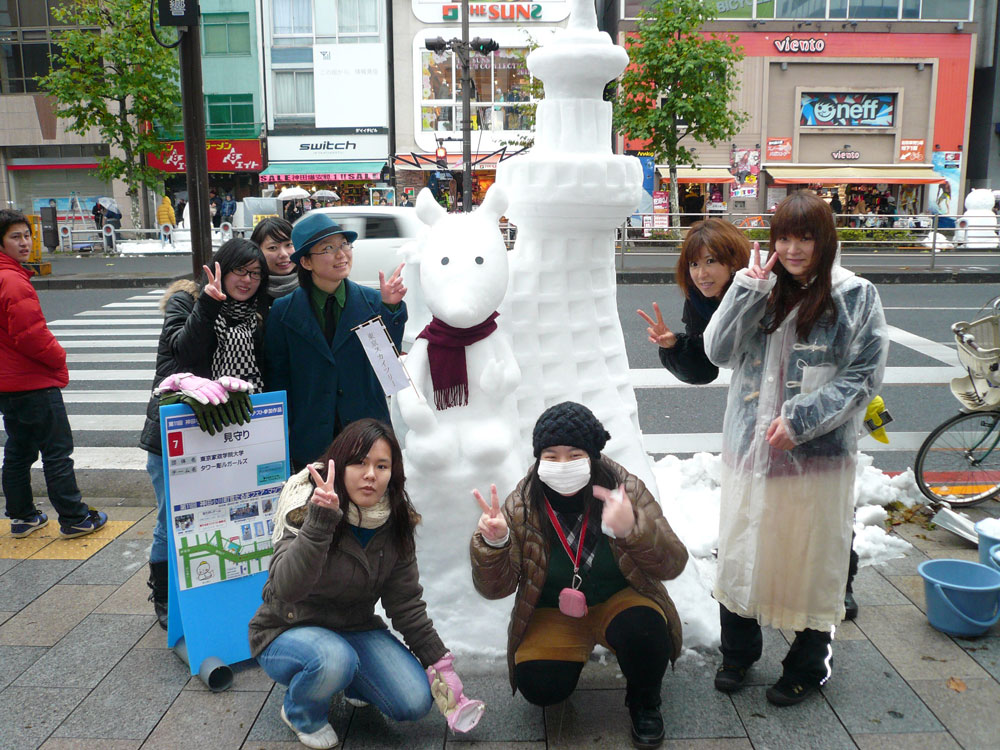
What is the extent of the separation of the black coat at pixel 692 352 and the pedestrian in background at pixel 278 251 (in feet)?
5.61

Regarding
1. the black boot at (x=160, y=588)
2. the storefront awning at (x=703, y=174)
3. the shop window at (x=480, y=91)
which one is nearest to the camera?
the black boot at (x=160, y=588)

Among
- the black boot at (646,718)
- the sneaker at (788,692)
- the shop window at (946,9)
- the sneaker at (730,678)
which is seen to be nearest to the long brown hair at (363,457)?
the black boot at (646,718)

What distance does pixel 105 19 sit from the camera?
22.8 meters

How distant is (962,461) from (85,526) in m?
5.30

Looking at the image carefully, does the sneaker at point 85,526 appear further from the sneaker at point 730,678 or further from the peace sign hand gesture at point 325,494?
the sneaker at point 730,678

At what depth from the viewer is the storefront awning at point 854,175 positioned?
2720 cm

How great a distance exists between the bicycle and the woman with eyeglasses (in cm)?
387

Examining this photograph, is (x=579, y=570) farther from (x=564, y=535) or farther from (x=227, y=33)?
(x=227, y=33)

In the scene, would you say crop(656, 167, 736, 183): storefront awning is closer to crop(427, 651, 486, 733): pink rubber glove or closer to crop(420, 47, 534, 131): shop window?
crop(420, 47, 534, 131): shop window

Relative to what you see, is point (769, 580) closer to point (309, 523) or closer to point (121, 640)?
point (309, 523)

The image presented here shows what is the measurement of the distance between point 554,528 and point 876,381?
4.00 feet

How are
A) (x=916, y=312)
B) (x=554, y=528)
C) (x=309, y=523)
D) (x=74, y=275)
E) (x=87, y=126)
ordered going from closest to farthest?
(x=309, y=523) → (x=554, y=528) → (x=916, y=312) → (x=74, y=275) → (x=87, y=126)

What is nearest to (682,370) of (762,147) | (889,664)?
(889,664)

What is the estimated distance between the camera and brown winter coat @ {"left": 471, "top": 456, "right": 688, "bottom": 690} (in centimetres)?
269
